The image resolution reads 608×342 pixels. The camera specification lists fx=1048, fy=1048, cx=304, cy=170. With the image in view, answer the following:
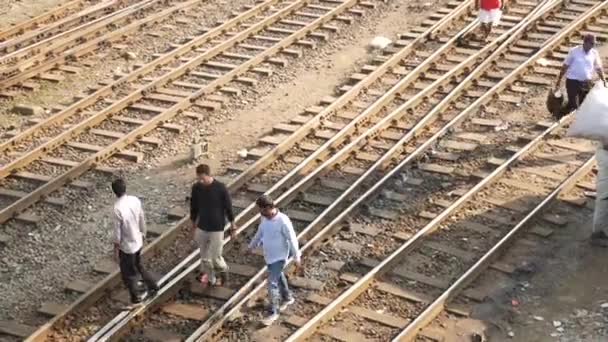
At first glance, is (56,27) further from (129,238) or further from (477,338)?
(477,338)

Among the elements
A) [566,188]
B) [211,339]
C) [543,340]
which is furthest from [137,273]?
[566,188]

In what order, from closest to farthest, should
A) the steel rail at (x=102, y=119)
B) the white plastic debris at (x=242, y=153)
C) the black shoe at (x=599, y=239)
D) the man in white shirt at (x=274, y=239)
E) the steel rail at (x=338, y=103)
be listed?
the man in white shirt at (x=274, y=239) → the black shoe at (x=599, y=239) → the steel rail at (x=102, y=119) → the steel rail at (x=338, y=103) → the white plastic debris at (x=242, y=153)

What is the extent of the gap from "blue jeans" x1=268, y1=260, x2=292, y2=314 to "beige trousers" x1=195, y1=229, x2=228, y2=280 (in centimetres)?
77

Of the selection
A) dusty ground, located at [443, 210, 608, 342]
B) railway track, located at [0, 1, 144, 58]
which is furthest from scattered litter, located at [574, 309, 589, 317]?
railway track, located at [0, 1, 144, 58]

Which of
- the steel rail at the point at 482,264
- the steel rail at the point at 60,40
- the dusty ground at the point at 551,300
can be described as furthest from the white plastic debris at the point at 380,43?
the dusty ground at the point at 551,300

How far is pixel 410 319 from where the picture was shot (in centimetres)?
1166

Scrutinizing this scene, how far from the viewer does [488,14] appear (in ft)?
61.3

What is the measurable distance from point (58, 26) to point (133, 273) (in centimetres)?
983

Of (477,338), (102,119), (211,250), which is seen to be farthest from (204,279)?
(102,119)

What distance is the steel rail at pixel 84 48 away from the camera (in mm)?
18188

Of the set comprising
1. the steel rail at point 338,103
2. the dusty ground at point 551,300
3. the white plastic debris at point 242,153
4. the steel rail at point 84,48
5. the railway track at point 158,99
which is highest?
the steel rail at point 84,48

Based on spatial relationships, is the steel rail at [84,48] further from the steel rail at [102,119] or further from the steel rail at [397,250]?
the steel rail at [397,250]

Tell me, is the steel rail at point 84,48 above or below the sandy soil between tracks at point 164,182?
above

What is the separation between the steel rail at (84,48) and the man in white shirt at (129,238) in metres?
7.42
